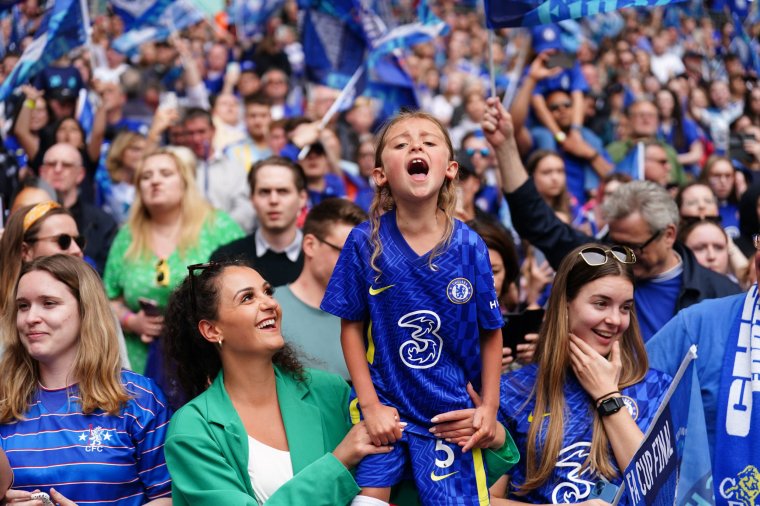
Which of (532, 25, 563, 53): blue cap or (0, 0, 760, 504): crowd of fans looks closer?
(0, 0, 760, 504): crowd of fans

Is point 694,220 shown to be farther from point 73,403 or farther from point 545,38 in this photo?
point 73,403

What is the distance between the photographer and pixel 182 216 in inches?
258

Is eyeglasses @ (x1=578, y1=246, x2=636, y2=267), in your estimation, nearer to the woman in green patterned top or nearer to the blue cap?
the woman in green patterned top

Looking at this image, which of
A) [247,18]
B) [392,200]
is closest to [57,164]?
[392,200]

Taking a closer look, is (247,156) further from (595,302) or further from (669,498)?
(669,498)

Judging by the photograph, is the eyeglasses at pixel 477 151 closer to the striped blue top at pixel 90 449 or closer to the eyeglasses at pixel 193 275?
the eyeglasses at pixel 193 275

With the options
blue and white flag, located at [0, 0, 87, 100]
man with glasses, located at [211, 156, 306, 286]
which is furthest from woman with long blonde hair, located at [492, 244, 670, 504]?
blue and white flag, located at [0, 0, 87, 100]

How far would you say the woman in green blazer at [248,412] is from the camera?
3.89 metres

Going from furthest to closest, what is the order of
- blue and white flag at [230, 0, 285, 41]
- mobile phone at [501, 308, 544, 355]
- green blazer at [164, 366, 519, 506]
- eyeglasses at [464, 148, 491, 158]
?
blue and white flag at [230, 0, 285, 41] < eyeglasses at [464, 148, 491, 158] < mobile phone at [501, 308, 544, 355] < green blazer at [164, 366, 519, 506]

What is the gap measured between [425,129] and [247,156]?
17.0 ft

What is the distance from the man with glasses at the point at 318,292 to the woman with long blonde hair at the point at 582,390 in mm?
1085

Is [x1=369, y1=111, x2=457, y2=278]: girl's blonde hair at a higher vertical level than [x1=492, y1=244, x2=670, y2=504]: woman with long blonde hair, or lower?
higher

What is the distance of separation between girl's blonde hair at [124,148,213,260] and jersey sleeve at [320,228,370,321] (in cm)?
247

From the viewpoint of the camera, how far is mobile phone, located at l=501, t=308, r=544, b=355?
5.05 m
